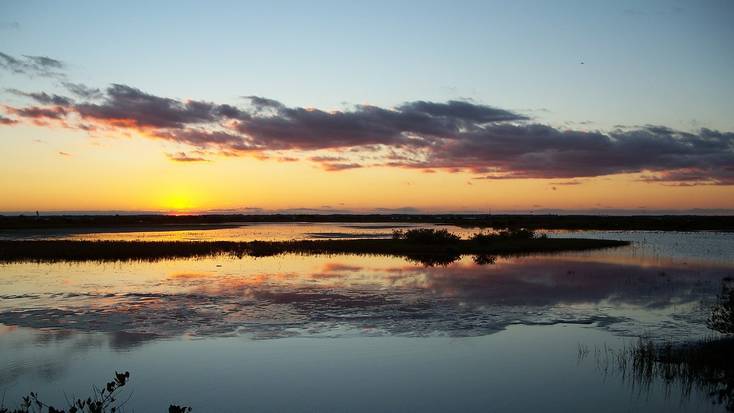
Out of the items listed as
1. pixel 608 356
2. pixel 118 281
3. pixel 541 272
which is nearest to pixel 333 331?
pixel 608 356

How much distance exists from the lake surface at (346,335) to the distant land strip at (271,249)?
26.6ft

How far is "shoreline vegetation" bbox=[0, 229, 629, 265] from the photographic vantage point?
37.2 metres

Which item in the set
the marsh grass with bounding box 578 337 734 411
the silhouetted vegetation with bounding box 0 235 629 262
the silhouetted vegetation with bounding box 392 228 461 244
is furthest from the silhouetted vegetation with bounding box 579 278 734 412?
the silhouetted vegetation with bounding box 392 228 461 244

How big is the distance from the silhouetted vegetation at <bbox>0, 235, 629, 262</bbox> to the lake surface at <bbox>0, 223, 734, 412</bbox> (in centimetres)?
835

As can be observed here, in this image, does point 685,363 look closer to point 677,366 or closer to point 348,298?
point 677,366

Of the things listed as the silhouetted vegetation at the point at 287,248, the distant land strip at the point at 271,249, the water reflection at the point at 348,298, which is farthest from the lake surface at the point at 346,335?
the silhouetted vegetation at the point at 287,248

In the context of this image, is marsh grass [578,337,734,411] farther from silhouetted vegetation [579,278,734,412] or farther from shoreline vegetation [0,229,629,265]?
shoreline vegetation [0,229,629,265]

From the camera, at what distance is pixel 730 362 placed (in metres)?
12.3

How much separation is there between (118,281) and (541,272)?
21.6m

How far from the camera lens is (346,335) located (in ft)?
50.7

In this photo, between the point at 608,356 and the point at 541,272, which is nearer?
the point at 608,356

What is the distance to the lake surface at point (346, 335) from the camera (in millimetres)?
Answer: 10898

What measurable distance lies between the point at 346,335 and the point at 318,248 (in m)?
29.3

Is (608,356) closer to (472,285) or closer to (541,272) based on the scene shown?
(472,285)
